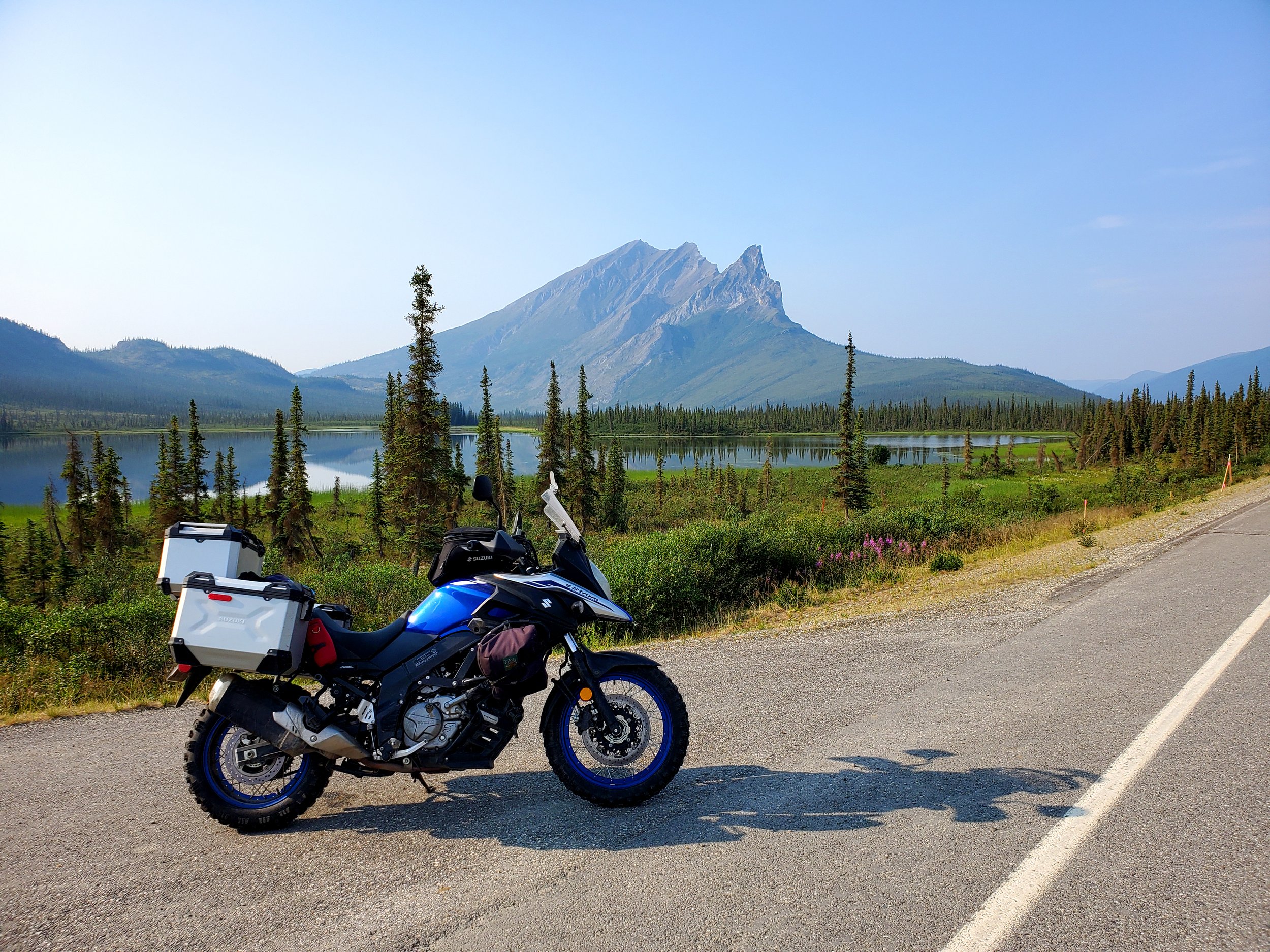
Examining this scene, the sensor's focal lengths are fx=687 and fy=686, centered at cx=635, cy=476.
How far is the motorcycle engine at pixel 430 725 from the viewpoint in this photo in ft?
13.4

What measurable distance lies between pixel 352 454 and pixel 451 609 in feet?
494

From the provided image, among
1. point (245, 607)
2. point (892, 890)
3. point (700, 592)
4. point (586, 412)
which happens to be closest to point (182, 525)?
point (245, 607)

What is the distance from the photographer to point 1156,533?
15.6 meters

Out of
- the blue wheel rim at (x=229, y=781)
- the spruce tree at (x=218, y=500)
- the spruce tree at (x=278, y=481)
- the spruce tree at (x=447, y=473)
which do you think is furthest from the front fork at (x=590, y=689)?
the spruce tree at (x=218, y=500)

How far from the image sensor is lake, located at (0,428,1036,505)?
87.5 meters

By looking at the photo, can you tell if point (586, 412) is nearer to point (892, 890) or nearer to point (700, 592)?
point (700, 592)

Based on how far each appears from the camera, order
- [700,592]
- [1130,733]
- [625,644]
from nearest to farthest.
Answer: [1130,733]
[625,644]
[700,592]

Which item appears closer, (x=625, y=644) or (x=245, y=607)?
(x=245, y=607)

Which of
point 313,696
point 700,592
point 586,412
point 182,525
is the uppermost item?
point 586,412

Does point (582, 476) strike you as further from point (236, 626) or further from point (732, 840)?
point (732, 840)

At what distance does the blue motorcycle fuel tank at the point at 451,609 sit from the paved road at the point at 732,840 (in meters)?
1.13

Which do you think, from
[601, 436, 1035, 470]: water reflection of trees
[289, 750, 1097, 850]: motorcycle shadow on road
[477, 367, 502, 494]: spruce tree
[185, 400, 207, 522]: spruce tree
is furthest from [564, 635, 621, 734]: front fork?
[601, 436, 1035, 470]: water reflection of trees

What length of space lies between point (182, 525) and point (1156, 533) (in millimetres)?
18553

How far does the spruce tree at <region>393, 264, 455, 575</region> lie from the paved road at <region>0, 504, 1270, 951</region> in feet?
74.3
